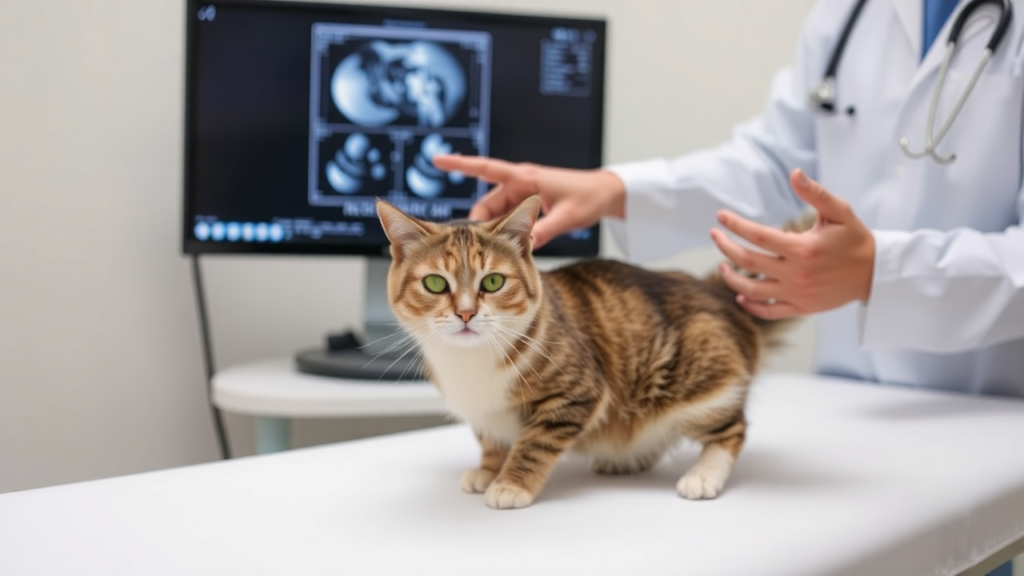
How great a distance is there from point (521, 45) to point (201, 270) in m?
0.85

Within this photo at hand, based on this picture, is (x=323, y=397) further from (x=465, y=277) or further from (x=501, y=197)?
(x=465, y=277)

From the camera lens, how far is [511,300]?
33.5 inches

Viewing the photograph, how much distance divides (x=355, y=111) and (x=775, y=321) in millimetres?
1003

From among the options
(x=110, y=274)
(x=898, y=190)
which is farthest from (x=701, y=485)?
(x=110, y=274)

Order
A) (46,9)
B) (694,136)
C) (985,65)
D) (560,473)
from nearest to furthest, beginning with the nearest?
(560,473), (985,65), (46,9), (694,136)

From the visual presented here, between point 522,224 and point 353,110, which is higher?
point 353,110

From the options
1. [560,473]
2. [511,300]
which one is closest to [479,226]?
[511,300]

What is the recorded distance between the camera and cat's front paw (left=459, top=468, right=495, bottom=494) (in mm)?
902

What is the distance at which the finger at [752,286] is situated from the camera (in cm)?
106

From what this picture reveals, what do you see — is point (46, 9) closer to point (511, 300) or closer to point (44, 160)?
point (44, 160)

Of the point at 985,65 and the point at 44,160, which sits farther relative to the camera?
the point at 44,160

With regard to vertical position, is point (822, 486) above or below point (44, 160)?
below

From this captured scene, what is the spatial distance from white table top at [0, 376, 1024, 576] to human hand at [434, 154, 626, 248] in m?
0.33

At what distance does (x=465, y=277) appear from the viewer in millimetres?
838
